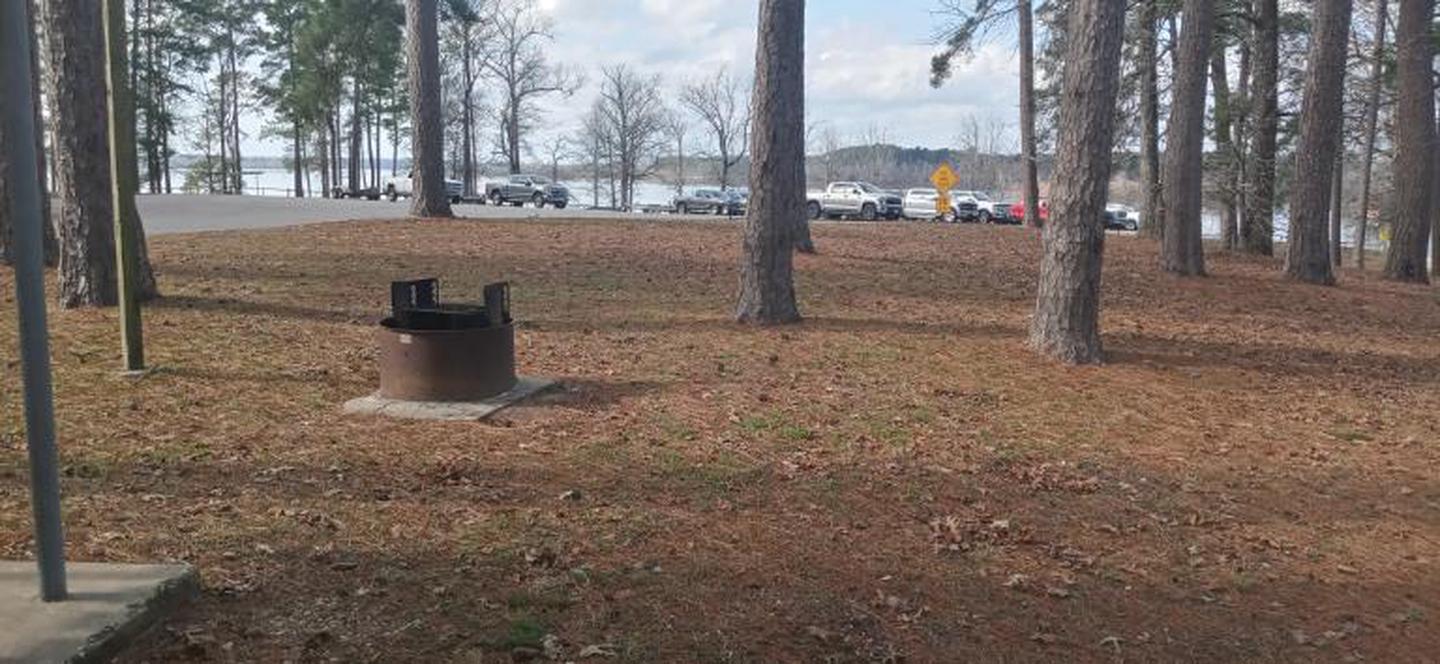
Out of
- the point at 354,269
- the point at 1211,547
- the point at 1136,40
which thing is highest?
the point at 1136,40

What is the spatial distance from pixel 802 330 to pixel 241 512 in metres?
6.20

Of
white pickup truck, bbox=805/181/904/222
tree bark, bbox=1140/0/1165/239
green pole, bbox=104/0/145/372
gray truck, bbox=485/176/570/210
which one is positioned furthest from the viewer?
gray truck, bbox=485/176/570/210

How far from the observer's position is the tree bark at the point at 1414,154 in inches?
771

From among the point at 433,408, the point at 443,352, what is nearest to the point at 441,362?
the point at 443,352

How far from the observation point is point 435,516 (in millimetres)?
4996

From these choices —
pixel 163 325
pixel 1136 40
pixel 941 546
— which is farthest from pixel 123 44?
pixel 1136 40

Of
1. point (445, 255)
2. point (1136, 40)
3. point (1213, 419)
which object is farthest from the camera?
point (1136, 40)

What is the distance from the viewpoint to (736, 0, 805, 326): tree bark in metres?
10.1

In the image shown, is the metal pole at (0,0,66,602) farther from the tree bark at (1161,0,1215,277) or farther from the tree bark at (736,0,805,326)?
the tree bark at (1161,0,1215,277)

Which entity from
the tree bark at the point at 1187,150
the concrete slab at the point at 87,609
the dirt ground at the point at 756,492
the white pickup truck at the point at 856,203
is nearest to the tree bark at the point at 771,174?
the dirt ground at the point at 756,492

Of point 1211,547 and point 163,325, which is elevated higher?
point 163,325

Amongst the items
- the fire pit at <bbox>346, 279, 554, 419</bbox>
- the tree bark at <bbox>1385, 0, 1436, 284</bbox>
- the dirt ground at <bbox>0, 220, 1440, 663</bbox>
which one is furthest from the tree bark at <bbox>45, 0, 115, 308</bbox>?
the tree bark at <bbox>1385, 0, 1436, 284</bbox>

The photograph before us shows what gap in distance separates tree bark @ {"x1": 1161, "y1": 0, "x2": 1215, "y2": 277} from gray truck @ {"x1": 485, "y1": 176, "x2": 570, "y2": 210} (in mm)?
35947

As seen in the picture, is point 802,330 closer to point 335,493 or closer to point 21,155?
point 335,493
